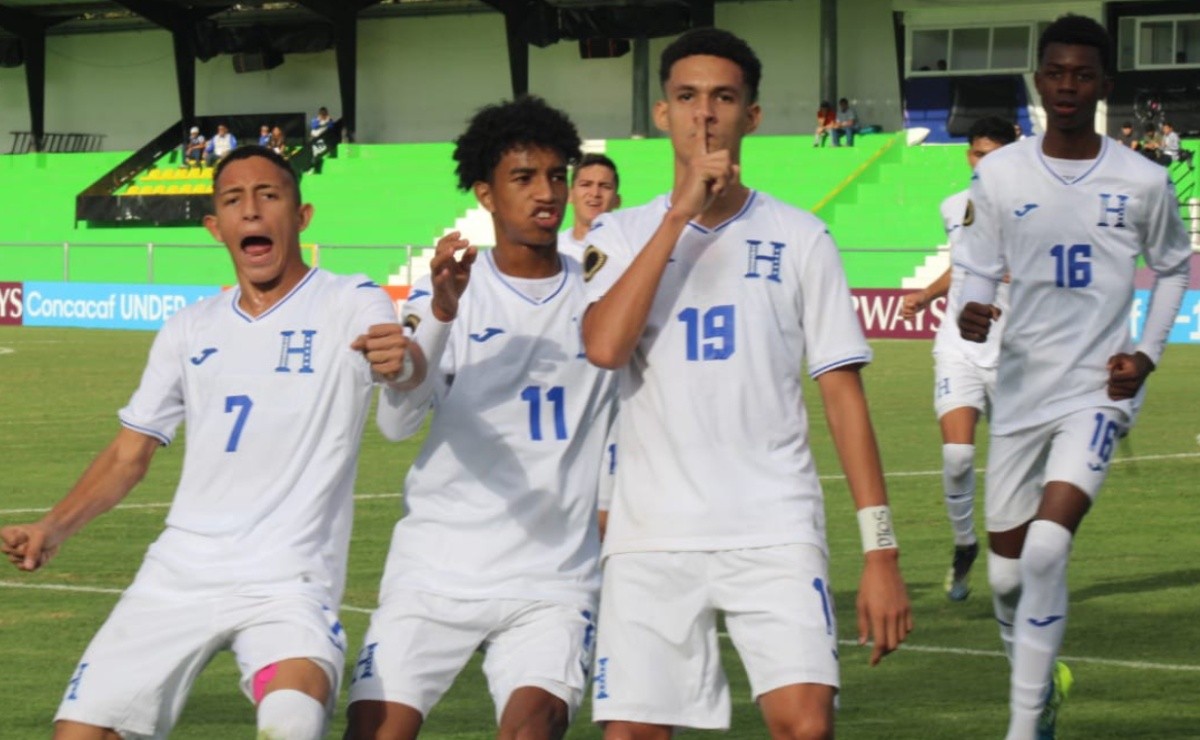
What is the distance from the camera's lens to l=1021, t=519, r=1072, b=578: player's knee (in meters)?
6.98

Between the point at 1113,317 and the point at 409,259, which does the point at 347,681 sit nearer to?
the point at 1113,317

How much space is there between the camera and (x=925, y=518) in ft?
42.9

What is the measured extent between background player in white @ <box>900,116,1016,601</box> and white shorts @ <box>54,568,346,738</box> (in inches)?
196

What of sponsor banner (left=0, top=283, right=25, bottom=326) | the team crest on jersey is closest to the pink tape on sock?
the team crest on jersey

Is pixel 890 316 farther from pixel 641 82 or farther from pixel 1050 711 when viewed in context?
pixel 1050 711

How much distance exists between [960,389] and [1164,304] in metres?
3.06

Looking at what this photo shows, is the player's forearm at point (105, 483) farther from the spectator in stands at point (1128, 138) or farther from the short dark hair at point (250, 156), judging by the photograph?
the spectator in stands at point (1128, 138)

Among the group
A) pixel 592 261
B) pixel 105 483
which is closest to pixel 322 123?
pixel 105 483

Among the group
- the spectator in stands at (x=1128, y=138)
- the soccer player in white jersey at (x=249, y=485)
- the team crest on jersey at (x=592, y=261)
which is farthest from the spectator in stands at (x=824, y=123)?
the team crest on jersey at (x=592, y=261)

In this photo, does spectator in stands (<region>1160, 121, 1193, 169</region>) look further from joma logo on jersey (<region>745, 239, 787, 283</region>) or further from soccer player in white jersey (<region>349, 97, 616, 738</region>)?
joma logo on jersey (<region>745, 239, 787, 283</region>)

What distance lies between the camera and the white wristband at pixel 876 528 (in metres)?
4.87

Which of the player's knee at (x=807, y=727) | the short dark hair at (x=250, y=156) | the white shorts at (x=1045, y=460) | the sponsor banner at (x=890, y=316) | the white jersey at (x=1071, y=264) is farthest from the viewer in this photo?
the sponsor banner at (x=890, y=316)

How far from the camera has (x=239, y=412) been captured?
220 inches

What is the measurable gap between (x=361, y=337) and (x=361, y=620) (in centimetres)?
439
